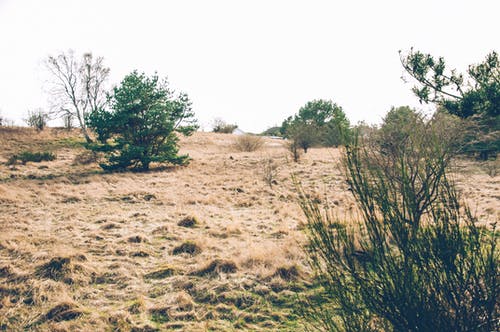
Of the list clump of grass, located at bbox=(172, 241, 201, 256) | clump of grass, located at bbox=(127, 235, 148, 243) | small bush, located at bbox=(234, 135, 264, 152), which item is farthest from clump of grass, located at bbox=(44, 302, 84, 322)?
small bush, located at bbox=(234, 135, 264, 152)

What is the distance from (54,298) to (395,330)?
14.8 feet

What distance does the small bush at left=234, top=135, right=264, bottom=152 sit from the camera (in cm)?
2841

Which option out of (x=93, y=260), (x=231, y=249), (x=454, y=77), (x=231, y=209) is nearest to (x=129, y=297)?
(x=93, y=260)

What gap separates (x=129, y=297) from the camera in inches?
182

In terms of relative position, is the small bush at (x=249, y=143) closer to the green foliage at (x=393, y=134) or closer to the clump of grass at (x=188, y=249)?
the clump of grass at (x=188, y=249)

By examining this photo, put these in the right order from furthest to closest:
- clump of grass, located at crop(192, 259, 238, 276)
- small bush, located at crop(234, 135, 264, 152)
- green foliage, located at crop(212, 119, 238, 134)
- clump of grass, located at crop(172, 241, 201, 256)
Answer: green foliage, located at crop(212, 119, 238, 134), small bush, located at crop(234, 135, 264, 152), clump of grass, located at crop(172, 241, 201, 256), clump of grass, located at crop(192, 259, 238, 276)

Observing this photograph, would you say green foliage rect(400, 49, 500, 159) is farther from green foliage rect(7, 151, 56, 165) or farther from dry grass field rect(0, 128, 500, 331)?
green foliage rect(7, 151, 56, 165)

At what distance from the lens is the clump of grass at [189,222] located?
821 cm

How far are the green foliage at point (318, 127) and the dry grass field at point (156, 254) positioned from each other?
0.27 metres

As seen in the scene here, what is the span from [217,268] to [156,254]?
5.34 feet

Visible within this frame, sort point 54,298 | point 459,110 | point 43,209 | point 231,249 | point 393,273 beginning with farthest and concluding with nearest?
point 459,110 < point 43,209 < point 231,249 < point 54,298 < point 393,273

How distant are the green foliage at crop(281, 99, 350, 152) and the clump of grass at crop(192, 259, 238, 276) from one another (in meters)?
2.69

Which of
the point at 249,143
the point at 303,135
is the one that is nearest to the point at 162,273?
the point at 303,135

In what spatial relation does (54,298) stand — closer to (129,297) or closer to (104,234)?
(129,297)
